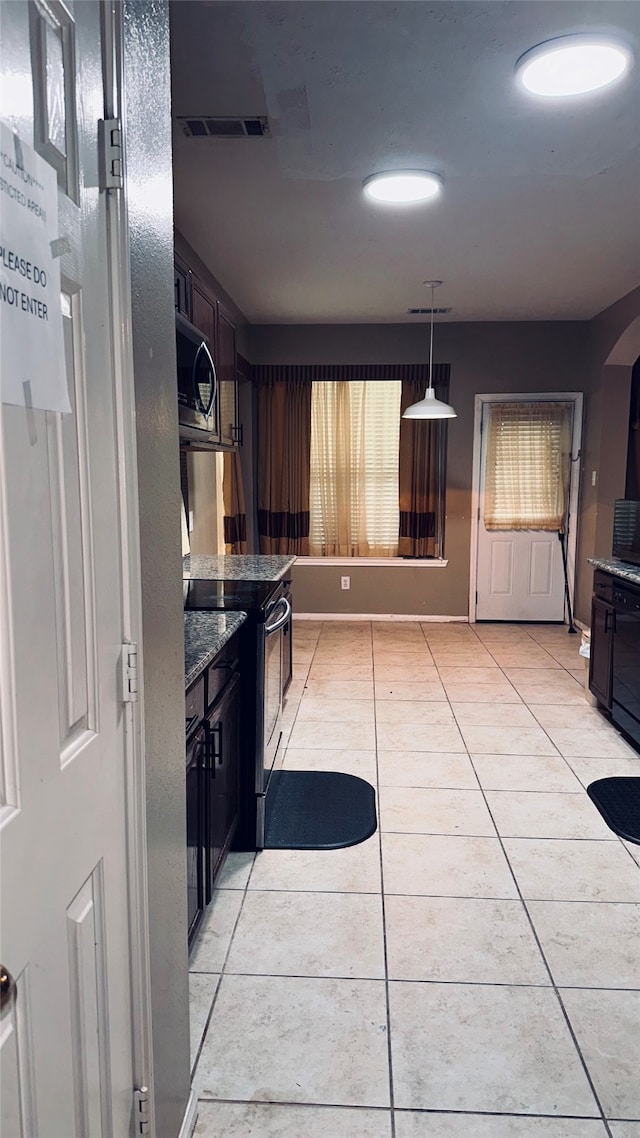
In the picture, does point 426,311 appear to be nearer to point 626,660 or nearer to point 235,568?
point 235,568

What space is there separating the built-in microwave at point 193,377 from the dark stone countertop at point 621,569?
82.5 inches

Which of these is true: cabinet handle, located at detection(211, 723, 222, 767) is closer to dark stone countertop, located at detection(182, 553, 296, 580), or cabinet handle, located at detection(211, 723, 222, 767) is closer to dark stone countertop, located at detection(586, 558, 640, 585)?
dark stone countertop, located at detection(182, 553, 296, 580)

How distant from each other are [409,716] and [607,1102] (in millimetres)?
2499

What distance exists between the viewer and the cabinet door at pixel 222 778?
2047mm

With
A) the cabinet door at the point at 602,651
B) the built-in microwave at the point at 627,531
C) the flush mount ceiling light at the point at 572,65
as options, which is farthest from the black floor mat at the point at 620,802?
the flush mount ceiling light at the point at 572,65

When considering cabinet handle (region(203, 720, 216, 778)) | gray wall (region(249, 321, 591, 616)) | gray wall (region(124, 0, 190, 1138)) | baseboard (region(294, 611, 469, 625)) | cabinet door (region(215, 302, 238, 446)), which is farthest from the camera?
baseboard (region(294, 611, 469, 625))

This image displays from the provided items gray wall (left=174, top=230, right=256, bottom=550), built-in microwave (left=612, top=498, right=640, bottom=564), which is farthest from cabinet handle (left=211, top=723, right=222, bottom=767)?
gray wall (left=174, top=230, right=256, bottom=550)

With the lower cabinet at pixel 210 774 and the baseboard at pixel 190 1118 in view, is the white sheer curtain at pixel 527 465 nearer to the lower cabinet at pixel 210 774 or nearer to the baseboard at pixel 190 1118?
the lower cabinet at pixel 210 774

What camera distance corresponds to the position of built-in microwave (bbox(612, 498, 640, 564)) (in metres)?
3.81

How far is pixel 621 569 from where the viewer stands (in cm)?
369

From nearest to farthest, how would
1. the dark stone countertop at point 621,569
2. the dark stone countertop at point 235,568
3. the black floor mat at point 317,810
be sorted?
the black floor mat at point 317,810
the dark stone countertop at point 621,569
the dark stone countertop at point 235,568

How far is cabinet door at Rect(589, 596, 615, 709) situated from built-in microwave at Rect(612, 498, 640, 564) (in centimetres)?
28

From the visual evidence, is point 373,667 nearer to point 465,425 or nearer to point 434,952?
point 465,425

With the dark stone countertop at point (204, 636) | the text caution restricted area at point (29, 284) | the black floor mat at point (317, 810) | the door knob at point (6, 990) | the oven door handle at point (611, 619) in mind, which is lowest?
the black floor mat at point (317, 810)
